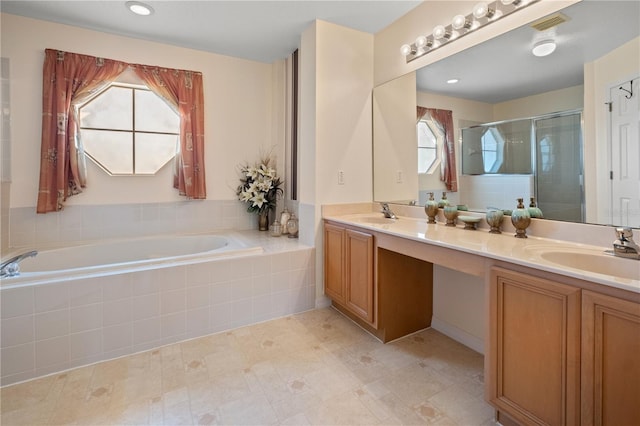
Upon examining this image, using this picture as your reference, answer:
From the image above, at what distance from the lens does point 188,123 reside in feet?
10.1

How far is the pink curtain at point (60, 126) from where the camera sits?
8.31 feet

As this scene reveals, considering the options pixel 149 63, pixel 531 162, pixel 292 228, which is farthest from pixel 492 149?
pixel 149 63

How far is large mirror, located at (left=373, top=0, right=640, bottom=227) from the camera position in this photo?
1389mm

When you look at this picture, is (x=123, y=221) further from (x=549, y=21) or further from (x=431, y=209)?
(x=549, y=21)

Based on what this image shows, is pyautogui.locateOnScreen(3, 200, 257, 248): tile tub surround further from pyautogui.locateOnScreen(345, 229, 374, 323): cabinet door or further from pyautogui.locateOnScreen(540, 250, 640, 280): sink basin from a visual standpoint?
pyautogui.locateOnScreen(540, 250, 640, 280): sink basin

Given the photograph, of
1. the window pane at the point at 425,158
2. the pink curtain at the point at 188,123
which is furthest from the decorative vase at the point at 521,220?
the pink curtain at the point at 188,123

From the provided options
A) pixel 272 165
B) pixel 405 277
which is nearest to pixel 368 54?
pixel 272 165

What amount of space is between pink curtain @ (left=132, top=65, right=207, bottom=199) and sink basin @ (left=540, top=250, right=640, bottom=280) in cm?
289

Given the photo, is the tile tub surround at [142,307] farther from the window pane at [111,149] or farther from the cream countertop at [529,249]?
the window pane at [111,149]

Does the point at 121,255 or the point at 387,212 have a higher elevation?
the point at 387,212

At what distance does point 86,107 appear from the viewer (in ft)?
9.03

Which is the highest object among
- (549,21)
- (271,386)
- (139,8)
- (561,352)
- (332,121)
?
(139,8)

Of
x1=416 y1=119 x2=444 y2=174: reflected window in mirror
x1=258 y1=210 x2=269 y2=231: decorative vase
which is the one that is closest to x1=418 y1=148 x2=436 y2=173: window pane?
x1=416 y1=119 x2=444 y2=174: reflected window in mirror

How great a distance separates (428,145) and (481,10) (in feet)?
2.90
